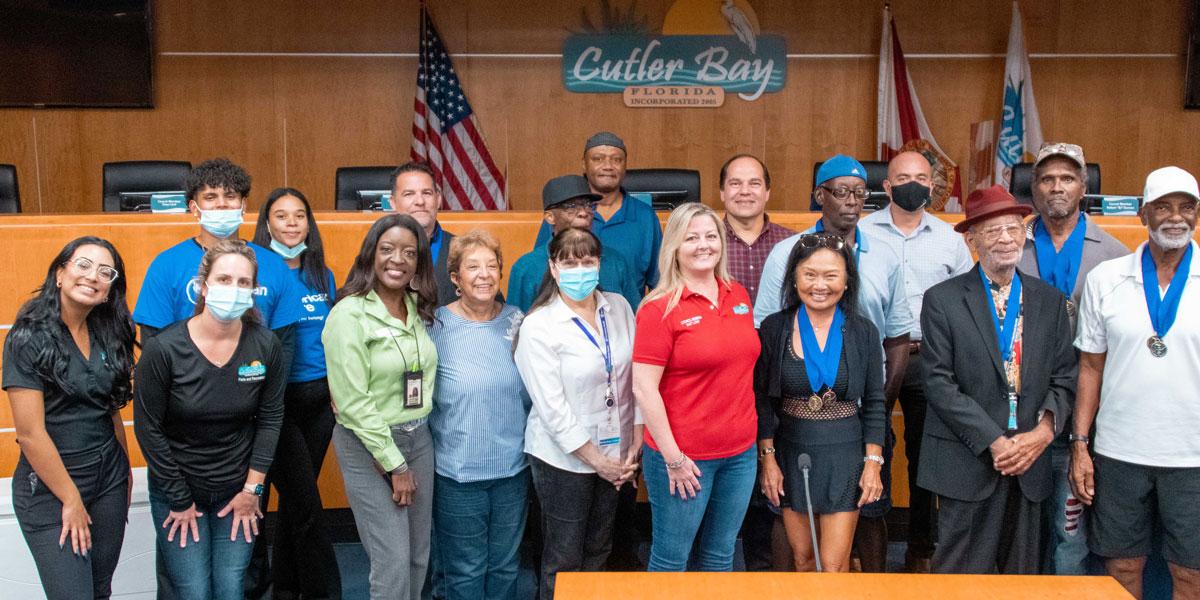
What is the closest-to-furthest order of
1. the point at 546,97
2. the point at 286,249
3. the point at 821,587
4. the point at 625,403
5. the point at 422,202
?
the point at 821,587, the point at 625,403, the point at 286,249, the point at 422,202, the point at 546,97

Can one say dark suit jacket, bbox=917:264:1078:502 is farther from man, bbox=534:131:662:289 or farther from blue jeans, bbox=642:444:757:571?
man, bbox=534:131:662:289

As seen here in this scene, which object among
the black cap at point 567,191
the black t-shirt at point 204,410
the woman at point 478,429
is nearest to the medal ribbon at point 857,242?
the black cap at point 567,191

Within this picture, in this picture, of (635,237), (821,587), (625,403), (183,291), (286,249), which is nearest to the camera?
(821,587)

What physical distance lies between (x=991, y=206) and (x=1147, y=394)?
64 cm

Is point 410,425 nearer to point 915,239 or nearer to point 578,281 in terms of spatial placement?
point 578,281

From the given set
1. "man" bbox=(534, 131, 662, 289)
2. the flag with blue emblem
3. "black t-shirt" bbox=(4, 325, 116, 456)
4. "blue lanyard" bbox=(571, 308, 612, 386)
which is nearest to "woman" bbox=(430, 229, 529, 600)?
"blue lanyard" bbox=(571, 308, 612, 386)

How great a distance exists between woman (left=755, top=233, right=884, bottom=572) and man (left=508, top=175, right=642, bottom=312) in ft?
1.84

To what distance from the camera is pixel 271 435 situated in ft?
9.27

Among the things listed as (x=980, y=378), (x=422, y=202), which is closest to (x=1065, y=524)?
(x=980, y=378)

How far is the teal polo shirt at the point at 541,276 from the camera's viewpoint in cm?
323

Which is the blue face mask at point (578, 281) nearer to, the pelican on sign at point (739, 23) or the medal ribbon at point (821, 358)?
the medal ribbon at point (821, 358)

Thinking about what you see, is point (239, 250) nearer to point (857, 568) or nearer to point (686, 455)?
point (686, 455)

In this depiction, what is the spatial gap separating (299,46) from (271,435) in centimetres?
500

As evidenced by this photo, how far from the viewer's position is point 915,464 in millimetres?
3654
